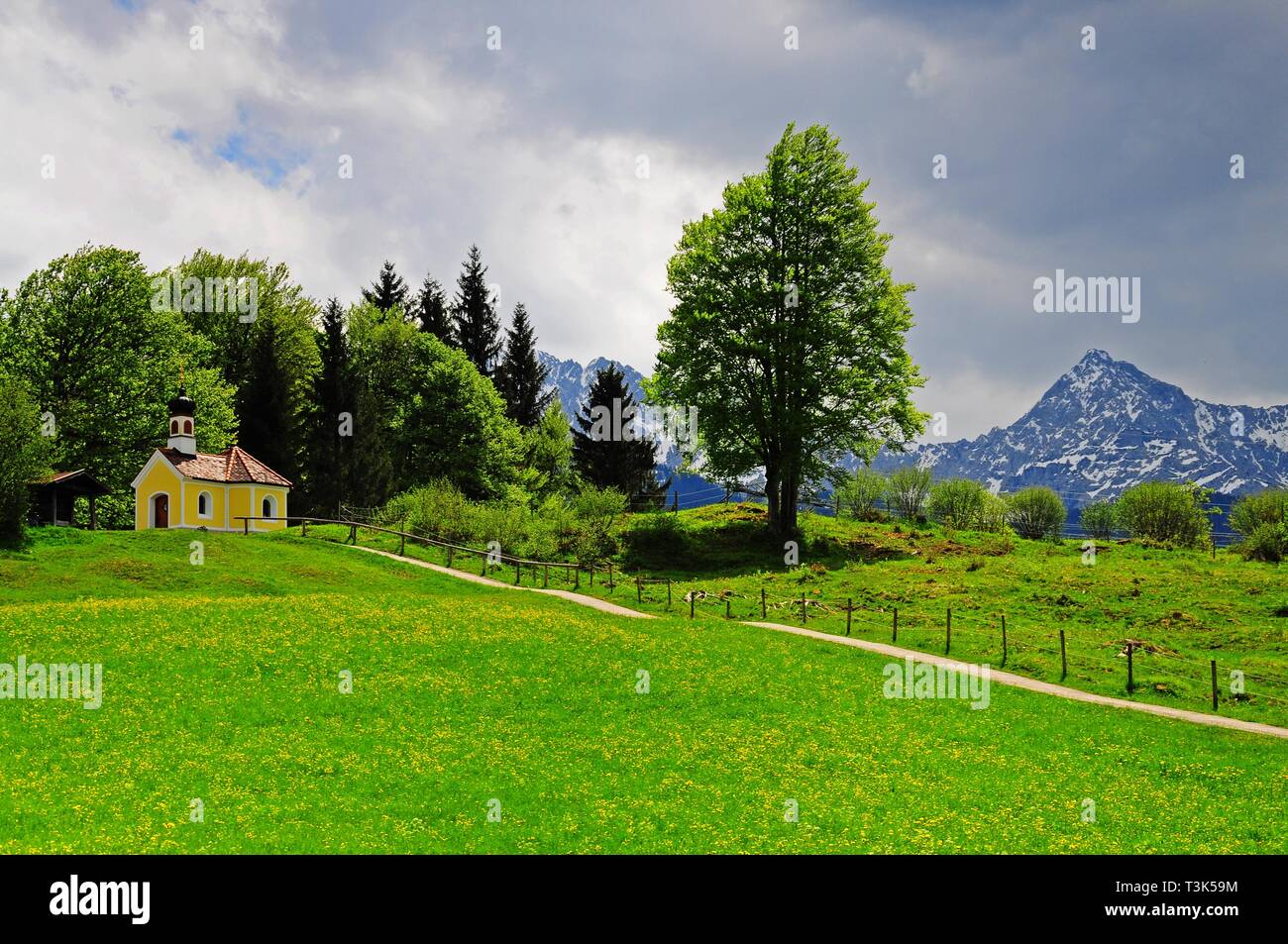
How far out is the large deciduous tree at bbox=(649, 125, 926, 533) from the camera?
175 feet

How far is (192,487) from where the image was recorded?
2124 inches

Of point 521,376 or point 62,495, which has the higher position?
point 521,376

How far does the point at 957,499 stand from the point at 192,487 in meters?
102

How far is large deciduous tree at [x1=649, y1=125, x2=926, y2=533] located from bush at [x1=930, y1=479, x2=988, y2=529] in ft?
199

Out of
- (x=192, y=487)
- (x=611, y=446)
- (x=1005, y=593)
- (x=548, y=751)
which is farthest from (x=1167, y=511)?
(x=192, y=487)

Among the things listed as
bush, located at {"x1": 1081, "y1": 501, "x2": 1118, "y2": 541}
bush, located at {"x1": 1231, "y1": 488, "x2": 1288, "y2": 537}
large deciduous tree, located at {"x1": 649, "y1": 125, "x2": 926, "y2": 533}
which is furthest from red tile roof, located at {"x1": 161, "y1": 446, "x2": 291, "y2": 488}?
bush, located at {"x1": 1081, "y1": 501, "x2": 1118, "y2": 541}

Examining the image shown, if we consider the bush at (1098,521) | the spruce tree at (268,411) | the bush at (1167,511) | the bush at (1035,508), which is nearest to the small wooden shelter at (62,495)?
the spruce tree at (268,411)

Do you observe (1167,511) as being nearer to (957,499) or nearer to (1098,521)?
(957,499)

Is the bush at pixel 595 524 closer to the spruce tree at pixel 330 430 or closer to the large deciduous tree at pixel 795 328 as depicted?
the large deciduous tree at pixel 795 328

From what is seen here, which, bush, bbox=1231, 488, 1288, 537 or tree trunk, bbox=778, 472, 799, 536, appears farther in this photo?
bush, bbox=1231, 488, 1288, 537

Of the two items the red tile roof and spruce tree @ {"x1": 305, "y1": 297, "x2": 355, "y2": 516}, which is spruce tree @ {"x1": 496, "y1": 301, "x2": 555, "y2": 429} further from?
the red tile roof
